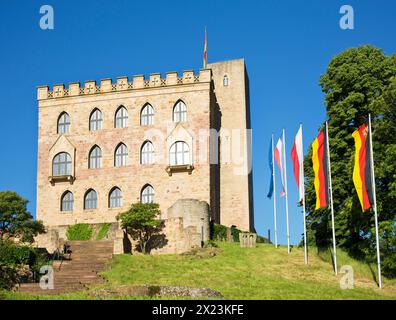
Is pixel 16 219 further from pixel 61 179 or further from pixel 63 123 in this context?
pixel 63 123

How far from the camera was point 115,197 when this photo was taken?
43156mm

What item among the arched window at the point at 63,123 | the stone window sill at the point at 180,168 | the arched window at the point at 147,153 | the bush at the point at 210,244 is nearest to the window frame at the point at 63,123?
the arched window at the point at 63,123

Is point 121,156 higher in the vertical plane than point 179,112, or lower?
lower

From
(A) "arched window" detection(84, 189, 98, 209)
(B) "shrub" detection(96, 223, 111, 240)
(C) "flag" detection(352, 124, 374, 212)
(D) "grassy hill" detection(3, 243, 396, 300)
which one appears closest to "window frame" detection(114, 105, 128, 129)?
(A) "arched window" detection(84, 189, 98, 209)

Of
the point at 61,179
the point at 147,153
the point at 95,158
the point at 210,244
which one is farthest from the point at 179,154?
the point at 210,244

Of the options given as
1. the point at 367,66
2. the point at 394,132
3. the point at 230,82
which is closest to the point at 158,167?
the point at 230,82

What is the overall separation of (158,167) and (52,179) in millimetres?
7417

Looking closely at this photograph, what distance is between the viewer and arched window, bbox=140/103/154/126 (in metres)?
43.7

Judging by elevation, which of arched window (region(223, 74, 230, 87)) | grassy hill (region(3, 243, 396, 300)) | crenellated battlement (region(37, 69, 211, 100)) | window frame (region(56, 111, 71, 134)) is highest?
arched window (region(223, 74, 230, 87))

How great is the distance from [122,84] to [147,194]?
7891 millimetres

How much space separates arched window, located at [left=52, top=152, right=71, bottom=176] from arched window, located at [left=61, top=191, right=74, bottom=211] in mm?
1417

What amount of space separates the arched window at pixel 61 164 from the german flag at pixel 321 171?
19.9 metres

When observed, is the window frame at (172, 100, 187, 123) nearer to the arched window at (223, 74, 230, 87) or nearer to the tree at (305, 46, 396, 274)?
the arched window at (223, 74, 230, 87)

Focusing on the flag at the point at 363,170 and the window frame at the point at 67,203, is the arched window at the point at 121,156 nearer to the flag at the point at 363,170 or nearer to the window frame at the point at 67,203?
the window frame at the point at 67,203
